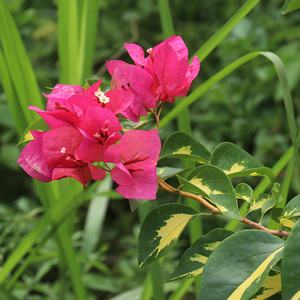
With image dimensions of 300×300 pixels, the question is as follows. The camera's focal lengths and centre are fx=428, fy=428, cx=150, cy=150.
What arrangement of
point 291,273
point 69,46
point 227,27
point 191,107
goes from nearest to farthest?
point 291,273 < point 227,27 < point 69,46 < point 191,107

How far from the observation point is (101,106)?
0.86 ft

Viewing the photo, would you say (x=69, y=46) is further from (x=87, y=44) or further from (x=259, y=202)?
(x=259, y=202)

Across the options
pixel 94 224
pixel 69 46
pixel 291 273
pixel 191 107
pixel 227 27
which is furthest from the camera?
pixel 191 107

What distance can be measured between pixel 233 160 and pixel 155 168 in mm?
70

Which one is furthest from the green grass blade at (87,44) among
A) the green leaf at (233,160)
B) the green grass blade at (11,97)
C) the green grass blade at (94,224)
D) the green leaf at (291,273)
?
the green leaf at (291,273)

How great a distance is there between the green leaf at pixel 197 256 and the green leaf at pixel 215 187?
3cm

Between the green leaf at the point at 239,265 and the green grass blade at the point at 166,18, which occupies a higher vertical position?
the green grass blade at the point at 166,18

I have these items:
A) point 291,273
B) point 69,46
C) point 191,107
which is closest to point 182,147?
point 291,273

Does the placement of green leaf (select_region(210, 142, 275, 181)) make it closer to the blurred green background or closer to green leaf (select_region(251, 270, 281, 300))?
green leaf (select_region(251, 270, 281, 300))

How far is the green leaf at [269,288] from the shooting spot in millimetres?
270

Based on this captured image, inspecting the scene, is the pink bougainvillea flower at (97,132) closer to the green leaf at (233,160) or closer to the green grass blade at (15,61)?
the green leaf at (233,160)

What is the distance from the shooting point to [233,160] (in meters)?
0.30

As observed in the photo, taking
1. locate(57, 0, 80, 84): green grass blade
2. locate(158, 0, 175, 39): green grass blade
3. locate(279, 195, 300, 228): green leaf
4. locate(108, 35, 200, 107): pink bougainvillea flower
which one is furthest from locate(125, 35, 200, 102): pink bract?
locate(57, 0, 80, 84): green grass blade

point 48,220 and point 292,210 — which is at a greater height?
point 292,210
